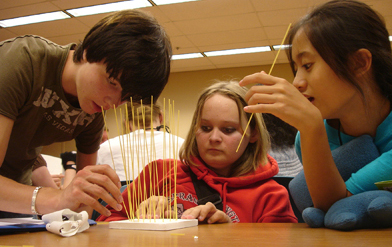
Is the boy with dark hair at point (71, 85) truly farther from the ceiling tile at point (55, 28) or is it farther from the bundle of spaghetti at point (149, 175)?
the ceiling tile at point (55, 28)

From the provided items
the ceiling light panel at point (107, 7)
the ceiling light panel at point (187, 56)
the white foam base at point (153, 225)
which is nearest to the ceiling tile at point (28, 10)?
the ceiling light panel at point (107, 7)

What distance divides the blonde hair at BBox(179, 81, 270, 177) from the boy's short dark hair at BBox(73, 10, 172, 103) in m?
0.35

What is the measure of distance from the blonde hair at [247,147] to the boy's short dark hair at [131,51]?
13.8 inches

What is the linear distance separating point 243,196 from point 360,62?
63 centimetres

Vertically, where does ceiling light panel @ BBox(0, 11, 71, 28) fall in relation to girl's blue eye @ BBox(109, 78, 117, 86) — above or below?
above

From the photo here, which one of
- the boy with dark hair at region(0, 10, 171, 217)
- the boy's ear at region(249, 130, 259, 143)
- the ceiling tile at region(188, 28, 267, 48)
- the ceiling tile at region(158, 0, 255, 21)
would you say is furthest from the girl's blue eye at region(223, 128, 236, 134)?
the ceiling tile at region(188, 28, 267, 48)

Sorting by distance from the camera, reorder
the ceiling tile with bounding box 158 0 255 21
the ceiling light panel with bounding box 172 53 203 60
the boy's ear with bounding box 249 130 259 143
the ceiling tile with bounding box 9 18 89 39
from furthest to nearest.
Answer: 1. the ceiling light panel with bounding box 172 53 203 60
2. the ceiling tile with bounding box 9 18 89 39
3. the ceiling tile with bounding box 158 0 255 21
4. the boy's ear with bounding box 249 130 259 143

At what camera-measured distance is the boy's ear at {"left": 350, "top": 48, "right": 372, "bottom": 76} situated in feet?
2.89

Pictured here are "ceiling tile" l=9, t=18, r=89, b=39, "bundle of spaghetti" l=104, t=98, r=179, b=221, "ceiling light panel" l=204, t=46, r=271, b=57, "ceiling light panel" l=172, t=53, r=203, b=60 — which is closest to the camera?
"bundle of spaghetti" l=104, t=98, r=179, b=221

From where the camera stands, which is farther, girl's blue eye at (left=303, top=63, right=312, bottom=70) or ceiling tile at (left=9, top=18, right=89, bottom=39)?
ceiling tile at (left=9, top=18, right=89, bottom=39)

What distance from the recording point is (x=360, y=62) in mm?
892

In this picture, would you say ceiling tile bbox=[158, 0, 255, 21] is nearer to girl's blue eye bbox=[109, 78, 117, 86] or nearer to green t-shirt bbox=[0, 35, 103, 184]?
green t-shirt bbox=[0, 35, 103, 184]

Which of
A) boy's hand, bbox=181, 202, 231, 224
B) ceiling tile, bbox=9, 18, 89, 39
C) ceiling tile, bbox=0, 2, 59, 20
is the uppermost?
ceiling tile, bbox=0, 2, 59, 20

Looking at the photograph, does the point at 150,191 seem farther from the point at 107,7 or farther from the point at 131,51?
the point at 107,7
